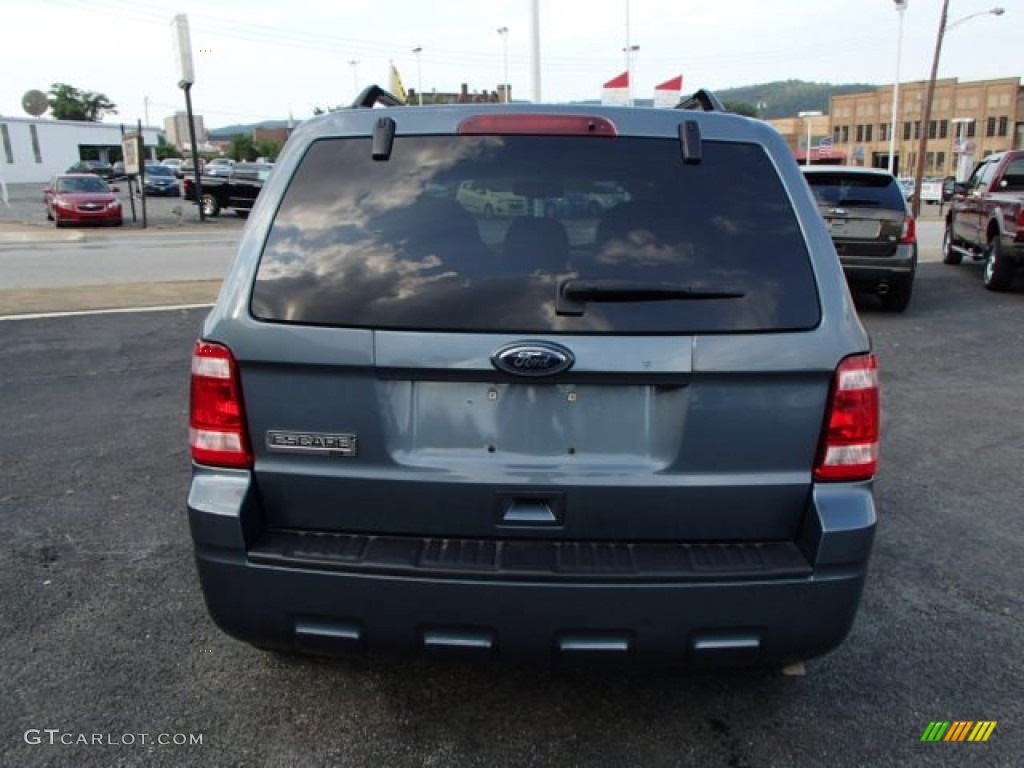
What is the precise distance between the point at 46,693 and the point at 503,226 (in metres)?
2.25

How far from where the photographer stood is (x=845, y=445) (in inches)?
94.0

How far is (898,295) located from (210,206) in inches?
1034

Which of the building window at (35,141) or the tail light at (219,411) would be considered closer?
the tail light at (219,411)

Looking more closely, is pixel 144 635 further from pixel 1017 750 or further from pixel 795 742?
pixel 1017 750

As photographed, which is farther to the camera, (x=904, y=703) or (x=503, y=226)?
(x=904, y=703)

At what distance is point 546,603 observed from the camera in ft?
7.53

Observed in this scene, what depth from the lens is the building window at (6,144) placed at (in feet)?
198

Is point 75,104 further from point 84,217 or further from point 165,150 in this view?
point 84,217

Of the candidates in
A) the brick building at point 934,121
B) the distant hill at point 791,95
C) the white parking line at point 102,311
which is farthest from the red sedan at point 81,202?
the distant hill at point 791,95

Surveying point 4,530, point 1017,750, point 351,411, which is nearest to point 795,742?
point 1017,750

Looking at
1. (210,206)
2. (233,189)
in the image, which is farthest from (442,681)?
(210,206)

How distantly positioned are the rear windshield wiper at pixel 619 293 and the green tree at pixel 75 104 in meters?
115

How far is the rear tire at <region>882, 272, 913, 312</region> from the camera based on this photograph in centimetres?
1044

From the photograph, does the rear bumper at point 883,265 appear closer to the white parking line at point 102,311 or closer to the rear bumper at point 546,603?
the white parking line at point 102,311
